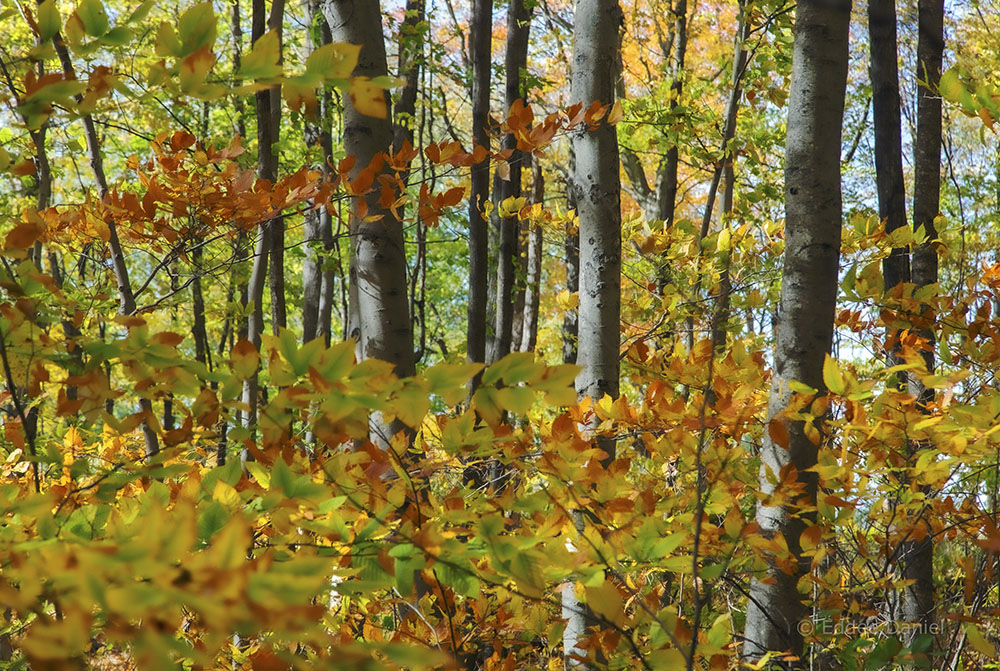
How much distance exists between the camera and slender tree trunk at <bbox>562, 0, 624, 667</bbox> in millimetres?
2564

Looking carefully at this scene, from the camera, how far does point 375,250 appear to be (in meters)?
2.40

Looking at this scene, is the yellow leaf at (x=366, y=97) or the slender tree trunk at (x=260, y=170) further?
the slender tree trunk at (x=260, y=170)

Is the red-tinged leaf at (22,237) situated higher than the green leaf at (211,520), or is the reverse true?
the red-tinged leaf at (22,237)

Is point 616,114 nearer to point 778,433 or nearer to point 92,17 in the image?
point 778,433

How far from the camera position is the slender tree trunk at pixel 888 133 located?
4129 mm

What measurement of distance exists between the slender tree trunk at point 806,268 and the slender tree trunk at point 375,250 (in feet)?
3.82

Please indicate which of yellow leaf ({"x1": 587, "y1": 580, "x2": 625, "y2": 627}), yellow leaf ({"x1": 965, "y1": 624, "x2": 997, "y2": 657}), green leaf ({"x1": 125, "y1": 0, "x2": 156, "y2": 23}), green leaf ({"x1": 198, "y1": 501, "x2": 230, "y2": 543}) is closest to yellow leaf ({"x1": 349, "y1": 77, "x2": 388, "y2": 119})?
green leaf ({"x1": 125, "y1": 0, "x2": 156, "y2": 23})

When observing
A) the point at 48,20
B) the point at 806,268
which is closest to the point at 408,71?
the point at 806,268

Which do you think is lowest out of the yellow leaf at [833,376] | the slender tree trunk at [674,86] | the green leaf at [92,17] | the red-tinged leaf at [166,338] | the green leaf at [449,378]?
the yellow leaf at [833,376]

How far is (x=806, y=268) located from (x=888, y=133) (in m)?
2.59

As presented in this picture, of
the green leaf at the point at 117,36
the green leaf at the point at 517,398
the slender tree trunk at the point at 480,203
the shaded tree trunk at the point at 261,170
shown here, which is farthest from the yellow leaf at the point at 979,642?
the slender tree trunk at the point at 480,203

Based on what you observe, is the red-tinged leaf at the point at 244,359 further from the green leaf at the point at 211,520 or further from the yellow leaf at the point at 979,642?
the yellow leaf at the point at 979,642

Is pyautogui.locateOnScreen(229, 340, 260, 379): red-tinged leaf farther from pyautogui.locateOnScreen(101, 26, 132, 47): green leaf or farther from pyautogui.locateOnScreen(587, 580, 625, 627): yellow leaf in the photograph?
pyautogui.locateOnScreen(587, 580, 625, 627): yellow leaf

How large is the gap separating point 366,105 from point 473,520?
753 millimetres
